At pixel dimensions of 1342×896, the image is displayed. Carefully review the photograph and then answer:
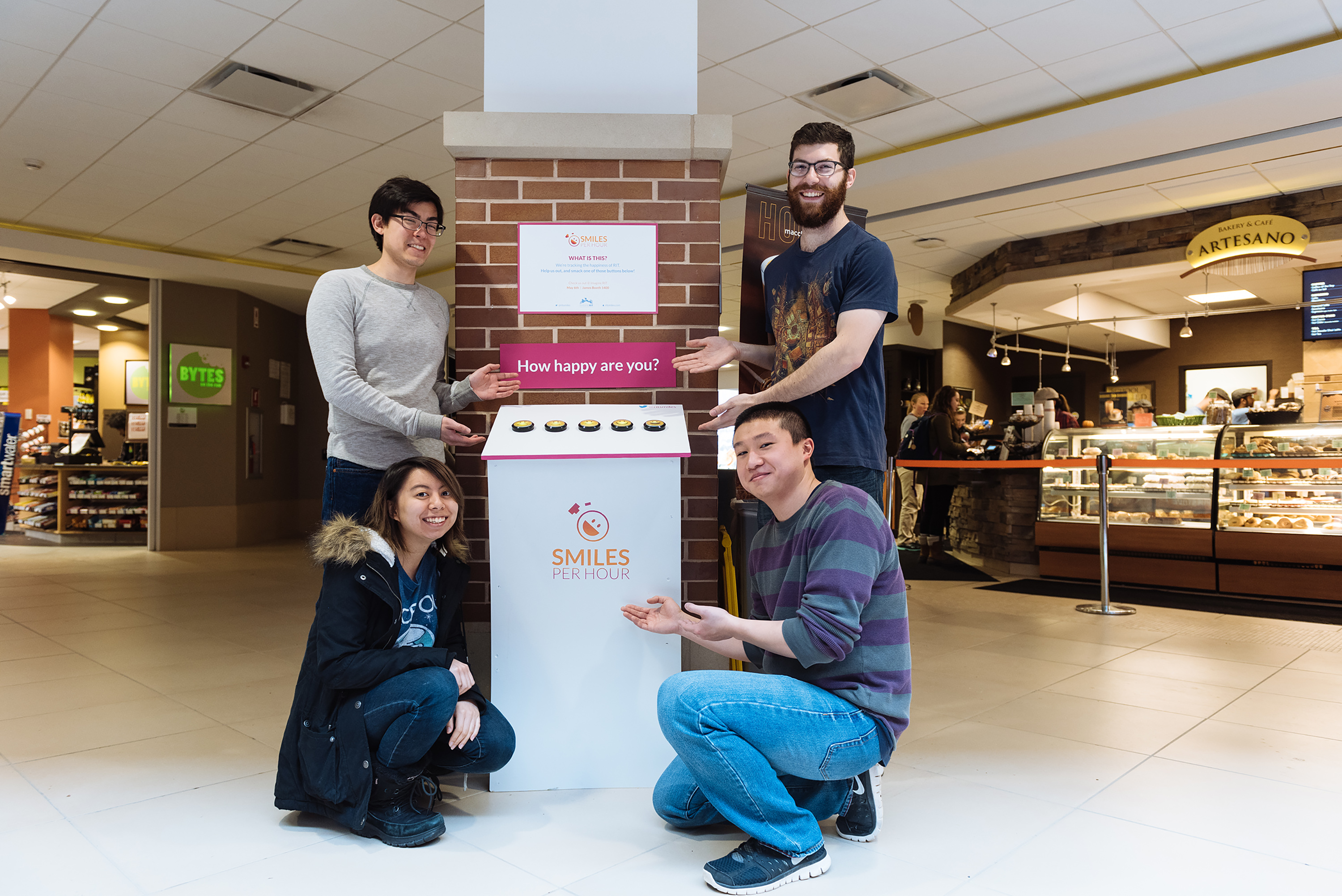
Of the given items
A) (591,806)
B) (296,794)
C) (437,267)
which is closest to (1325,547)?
(591,806)

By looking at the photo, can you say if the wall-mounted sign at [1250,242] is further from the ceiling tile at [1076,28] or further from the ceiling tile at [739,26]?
the ceiling tile at [739,26]

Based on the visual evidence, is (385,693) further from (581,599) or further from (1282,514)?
(1282,514)

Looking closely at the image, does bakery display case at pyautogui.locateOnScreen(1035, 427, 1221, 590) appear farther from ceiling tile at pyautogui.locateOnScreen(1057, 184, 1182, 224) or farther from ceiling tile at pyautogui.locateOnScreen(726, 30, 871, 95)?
ceiling tile at pyautogui.locateOnScreen(726, 30, 871, 95)

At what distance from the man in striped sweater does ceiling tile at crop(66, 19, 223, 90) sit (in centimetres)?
430

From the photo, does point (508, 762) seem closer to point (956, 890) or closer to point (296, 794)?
point (296, 794)

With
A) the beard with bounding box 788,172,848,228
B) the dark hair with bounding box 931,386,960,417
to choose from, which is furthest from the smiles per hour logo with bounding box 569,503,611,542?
the dark hair with bounding box 931,386,960,417

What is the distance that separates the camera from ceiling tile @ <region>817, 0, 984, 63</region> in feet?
13.3

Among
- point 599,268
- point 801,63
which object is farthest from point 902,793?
point 801,63

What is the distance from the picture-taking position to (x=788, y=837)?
1.67 m

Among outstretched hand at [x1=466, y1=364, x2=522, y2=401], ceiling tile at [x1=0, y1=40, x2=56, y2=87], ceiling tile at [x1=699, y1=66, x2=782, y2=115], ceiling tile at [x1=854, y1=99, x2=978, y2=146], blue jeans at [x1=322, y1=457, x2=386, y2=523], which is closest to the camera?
blue jeans at [x1=322, y1=457, x2=386, y2=523]

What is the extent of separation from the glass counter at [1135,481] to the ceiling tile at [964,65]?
2449 mm

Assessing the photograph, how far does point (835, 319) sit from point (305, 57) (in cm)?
383

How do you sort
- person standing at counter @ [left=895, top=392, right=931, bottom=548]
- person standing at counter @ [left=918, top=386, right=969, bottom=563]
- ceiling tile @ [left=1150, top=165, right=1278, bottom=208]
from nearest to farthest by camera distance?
ceiling tile @ [left=1150, top=165, right=1278, bottom=208], person standing at counter @ [left=918, top=386, right=969, bottom=563], person standing at counter @ [left=895, top=392, right=931, bottom=548]

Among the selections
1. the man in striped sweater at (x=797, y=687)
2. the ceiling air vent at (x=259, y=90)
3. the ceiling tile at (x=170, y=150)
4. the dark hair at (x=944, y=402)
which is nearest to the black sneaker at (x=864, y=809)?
the man in striped sweater at (x=797, y=687)
